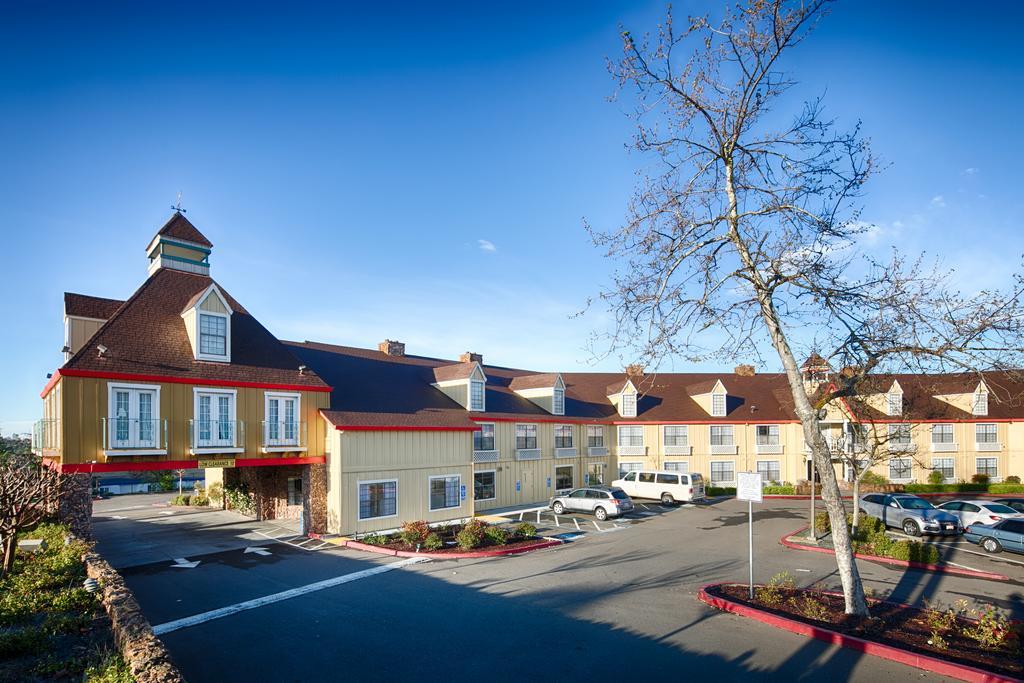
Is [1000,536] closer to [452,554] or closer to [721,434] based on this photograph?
[452,554]

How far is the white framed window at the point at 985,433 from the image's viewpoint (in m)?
40.7

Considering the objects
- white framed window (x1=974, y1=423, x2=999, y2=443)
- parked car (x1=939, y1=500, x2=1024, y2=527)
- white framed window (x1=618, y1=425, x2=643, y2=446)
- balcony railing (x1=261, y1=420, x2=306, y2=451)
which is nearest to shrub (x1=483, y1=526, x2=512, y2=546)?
balcony railing (x1=261, y1=420, x2=306, y2=451)

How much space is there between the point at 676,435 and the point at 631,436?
301 centimetres

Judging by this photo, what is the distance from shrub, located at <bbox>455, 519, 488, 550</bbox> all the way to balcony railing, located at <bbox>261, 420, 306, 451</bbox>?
7.52 metres

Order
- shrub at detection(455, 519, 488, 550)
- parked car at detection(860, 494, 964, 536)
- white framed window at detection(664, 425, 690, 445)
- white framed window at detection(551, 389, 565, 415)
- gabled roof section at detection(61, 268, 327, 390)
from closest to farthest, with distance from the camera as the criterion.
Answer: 1. gabled roof section at detection(61, 268, 327, 390)
2. shrub at detection(455, 519, 488, 550)
3. parked car at detection(860, 494, 964, 536)
4. white framed window at detection(551, 389, 565, 415)
5. white framed window at detection(664, 425, 690, 445)

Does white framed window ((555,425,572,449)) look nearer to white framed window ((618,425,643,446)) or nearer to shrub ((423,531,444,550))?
white framed window ((618,425,643,446))

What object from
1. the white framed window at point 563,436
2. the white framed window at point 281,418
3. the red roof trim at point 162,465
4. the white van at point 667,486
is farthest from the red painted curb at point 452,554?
the white framed window at point 563,436

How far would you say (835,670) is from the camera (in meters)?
10.2

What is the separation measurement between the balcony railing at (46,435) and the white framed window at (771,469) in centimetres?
3849

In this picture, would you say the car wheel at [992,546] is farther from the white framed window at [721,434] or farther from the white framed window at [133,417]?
the white framed window at [133,417]

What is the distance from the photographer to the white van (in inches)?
1340

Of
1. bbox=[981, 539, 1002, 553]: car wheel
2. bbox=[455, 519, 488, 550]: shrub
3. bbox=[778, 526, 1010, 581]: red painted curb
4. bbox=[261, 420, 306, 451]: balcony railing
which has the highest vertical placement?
bbox=[261, 420, 306, 451]: balcony railing

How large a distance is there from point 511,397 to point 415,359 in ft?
20.8

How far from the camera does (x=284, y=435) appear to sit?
23703mm
